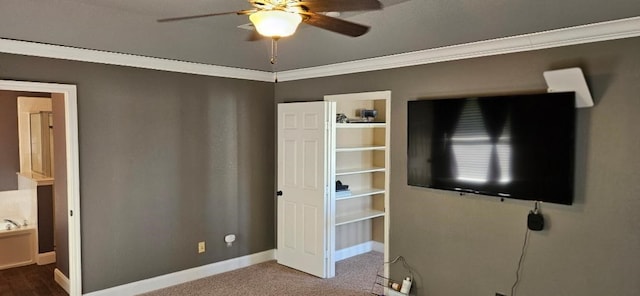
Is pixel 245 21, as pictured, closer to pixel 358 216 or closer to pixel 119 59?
pixel 119 59

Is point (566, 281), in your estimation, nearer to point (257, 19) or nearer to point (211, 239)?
point (257, 19)

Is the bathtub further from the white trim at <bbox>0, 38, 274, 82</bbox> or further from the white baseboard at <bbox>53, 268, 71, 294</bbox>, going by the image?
the white trim at <bbox>0, 38, 274, 82</bbox>

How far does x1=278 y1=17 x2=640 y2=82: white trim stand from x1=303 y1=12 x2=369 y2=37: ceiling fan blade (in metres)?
1.59

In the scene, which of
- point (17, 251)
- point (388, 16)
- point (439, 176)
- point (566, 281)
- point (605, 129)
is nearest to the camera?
point (605, 129)

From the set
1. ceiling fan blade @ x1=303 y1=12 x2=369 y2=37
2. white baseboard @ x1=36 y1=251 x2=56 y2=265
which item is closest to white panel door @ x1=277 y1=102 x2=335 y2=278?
ceiling fan blade @ x1=303 y1=12 x2=369 y2=37

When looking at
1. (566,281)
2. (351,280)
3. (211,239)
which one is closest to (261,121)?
(211,239)

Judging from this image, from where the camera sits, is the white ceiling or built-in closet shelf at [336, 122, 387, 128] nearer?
the white ceiling

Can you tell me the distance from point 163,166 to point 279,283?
1.74 metres

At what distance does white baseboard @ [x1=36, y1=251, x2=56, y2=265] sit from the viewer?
5.12 metres

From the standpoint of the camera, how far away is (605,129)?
9.46ft

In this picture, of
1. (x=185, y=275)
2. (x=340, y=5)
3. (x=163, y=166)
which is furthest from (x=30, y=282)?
(x=340, y=5)

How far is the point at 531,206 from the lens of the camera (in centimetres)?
322

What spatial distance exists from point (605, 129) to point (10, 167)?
6.47 metres

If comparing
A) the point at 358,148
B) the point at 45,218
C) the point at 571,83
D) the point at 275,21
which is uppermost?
the point at 275,21
